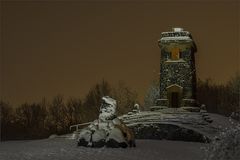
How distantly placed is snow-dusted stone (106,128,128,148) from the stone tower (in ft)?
79.1

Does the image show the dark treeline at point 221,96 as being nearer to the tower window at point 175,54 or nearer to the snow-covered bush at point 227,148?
the tower window at point 175,54

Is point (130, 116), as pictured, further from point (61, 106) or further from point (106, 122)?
point (61, 106)

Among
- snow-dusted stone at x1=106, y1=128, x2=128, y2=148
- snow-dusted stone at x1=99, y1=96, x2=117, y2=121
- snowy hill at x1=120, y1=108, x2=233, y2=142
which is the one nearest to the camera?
snow-dusted stone at x1=106, y1=128, x2=128, y2=148

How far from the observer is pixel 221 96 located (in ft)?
257

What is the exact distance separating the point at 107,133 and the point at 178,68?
959 inches

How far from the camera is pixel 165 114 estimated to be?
4328cm

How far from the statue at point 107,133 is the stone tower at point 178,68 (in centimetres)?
2314

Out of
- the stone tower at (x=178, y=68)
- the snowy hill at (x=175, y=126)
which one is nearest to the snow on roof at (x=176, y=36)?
the stone tower at (x=178, y=68)

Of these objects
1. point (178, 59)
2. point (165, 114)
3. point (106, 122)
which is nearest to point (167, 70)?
point (178, 59)

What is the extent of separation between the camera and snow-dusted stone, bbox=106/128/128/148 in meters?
26.9

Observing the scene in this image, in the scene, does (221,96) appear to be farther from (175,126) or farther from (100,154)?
(100,154)

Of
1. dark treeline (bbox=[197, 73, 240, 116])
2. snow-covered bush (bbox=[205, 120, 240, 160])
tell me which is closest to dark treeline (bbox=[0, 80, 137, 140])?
dark treeline (bbox=[197, 73, 240, 116])

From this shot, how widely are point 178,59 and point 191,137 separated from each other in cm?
1391

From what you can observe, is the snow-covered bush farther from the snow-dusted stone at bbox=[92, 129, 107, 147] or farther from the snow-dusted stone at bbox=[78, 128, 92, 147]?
the snow-dusted stone at bbox=[78, 128, 92, 147]
